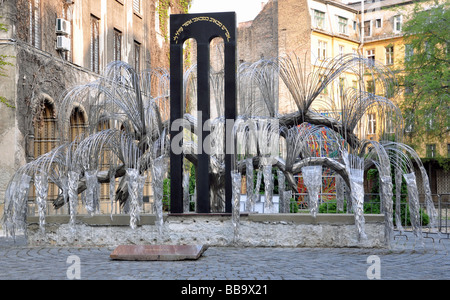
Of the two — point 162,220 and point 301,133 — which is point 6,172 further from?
point 301,133

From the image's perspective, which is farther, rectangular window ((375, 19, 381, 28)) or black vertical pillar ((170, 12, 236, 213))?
rectangular window ((375, 19, 381, 28))

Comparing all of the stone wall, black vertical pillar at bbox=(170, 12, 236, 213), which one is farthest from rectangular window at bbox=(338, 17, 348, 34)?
the stone wall

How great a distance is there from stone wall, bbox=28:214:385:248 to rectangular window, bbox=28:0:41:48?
27.7 ft

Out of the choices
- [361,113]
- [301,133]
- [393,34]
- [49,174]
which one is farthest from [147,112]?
[393,34]

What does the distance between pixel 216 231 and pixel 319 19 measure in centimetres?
3734

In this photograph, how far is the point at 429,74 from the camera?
27844 millimetres

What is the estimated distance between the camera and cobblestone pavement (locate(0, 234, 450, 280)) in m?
8.30

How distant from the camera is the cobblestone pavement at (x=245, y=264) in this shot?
830 centimetres

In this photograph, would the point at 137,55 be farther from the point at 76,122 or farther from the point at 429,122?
the point at 429,122

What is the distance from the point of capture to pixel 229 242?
11867 mm

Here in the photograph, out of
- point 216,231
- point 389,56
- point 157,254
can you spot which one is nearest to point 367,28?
point 389,56

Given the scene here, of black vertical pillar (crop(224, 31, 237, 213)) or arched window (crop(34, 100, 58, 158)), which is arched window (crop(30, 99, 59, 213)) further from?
black vertical pillar (crop(224, 31, 237, 213))

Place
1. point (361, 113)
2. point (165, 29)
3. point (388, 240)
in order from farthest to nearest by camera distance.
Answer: point (165, 29) → point (361, 113) → point (388, 240)

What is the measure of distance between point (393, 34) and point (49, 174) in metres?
37.0
